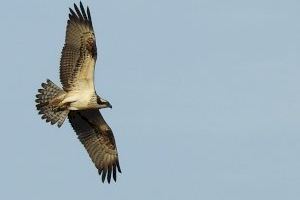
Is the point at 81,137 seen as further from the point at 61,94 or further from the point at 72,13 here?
the point at 72,13

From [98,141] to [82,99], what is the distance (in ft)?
6.16

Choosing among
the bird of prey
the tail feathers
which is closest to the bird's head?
the bird of prey

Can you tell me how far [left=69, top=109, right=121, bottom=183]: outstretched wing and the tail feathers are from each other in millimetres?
646

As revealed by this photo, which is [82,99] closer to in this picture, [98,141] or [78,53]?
[78,53]

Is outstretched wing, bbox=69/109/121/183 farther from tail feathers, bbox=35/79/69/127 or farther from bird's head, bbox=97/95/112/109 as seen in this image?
bird's head, bbox=97/95/112/109

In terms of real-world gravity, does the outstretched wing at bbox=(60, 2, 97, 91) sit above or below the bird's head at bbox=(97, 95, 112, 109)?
above

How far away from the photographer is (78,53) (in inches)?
894

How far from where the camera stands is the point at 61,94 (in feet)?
76.5

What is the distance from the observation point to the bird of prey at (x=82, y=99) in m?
22.7

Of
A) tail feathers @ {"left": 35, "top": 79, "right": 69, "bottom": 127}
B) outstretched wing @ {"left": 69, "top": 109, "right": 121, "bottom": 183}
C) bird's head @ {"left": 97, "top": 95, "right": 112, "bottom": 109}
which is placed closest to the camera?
bird's head @ {"left": 97, "top": 95, "right": 112, "bottom": 109}

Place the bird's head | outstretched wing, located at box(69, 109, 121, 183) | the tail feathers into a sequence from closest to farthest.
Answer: the bird's head < the tail feathers < outstretched wing, located at box(69, 109, 121, 183)


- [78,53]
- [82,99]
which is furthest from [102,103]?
[78,53]

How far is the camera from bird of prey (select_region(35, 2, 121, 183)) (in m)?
22.7

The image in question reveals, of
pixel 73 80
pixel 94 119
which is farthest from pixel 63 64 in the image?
pixel 94 119
